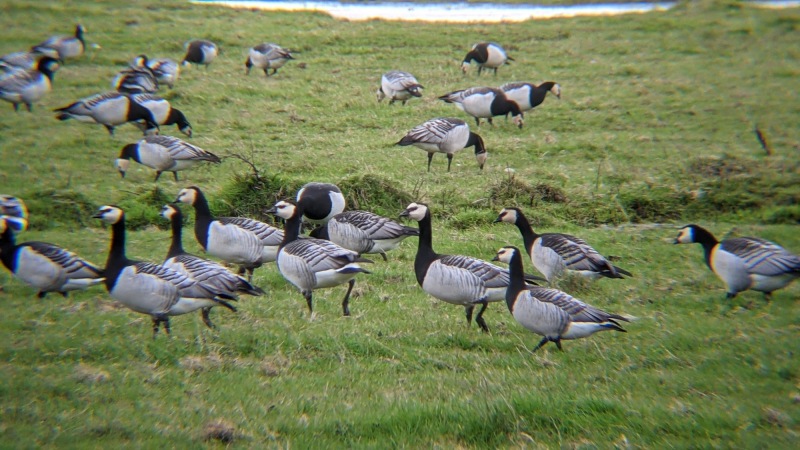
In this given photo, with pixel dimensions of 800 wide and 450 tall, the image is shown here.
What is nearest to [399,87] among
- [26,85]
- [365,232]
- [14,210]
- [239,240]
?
[365,232]

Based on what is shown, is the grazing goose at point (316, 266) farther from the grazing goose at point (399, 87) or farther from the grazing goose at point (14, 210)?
the grazing goose at point (399, 87)

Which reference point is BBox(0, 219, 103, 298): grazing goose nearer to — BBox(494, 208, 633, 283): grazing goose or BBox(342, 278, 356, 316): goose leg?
BBox(342, 278, 356, 316): goose leg

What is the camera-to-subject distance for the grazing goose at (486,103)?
15492mm

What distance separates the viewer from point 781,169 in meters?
12.7

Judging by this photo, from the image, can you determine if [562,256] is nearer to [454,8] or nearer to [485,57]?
[485,57]

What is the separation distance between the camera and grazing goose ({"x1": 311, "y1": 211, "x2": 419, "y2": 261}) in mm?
9492

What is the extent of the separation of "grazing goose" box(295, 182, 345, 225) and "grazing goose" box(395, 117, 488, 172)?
293cm

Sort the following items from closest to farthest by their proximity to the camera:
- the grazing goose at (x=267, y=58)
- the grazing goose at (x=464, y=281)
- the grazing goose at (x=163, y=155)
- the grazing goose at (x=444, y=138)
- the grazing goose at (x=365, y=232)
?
1. the grazing goose at (x=464, y=281)
2. the grazing goose at (x=365, y=232)
3. the grazing goose at (x=163, y=155)
4. the grazing goose at (x=444, y=138)
5. the grazing goose at (x=267, y=58)

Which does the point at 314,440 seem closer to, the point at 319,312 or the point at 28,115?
the point at 319,312

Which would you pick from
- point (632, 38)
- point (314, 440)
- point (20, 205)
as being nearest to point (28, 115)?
point (20, 205)

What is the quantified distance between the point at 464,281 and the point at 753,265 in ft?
10.8

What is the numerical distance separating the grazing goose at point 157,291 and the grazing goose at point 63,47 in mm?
13051

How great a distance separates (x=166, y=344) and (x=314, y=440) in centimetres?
238

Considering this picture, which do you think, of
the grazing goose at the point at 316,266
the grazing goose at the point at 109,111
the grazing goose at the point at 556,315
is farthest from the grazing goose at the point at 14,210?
the grazing goose at the point at 556,315
